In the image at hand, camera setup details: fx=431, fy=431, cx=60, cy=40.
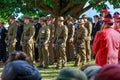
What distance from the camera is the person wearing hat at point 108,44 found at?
22.9ft

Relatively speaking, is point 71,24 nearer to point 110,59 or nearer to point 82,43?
point 82,43

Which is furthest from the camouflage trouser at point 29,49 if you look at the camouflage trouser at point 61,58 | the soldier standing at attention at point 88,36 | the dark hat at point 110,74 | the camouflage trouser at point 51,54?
the dark hat at point 110,74

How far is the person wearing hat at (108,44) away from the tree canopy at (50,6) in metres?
13.6

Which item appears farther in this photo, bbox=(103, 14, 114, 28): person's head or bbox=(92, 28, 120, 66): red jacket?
bbox=(103, 14, 114, 28): person's head

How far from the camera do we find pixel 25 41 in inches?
569

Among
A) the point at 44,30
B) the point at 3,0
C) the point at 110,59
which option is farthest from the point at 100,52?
the point at 3,0

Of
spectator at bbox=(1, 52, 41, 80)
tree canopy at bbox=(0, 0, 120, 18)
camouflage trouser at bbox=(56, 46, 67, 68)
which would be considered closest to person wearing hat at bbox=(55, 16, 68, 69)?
camouflage trouser at bbox=(56, 46, 67, 68)

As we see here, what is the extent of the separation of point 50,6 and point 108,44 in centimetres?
1541

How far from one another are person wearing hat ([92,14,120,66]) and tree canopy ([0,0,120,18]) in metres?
13.6

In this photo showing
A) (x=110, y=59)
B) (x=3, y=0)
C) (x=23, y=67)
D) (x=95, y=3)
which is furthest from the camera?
(x=95, y=3)

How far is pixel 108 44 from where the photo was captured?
7004 millimetres

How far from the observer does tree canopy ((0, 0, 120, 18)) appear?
21.2 m

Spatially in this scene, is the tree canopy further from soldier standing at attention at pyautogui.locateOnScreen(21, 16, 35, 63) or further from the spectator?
the spectator

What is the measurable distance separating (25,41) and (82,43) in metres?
1.93
